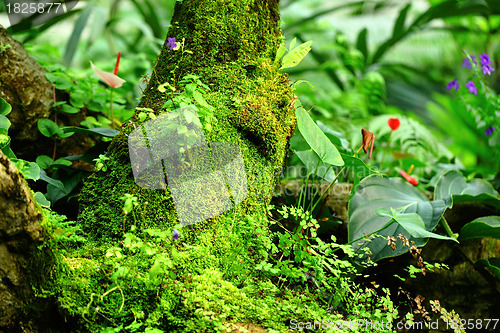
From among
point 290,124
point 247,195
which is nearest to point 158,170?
point 247,195

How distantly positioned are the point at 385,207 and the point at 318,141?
0.58m

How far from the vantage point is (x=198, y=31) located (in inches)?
63.6

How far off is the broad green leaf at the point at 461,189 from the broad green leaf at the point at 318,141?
0.82m

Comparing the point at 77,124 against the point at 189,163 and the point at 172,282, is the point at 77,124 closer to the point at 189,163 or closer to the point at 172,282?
the point at 189,163

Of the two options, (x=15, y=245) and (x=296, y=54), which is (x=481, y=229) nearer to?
(x=296, y=54)

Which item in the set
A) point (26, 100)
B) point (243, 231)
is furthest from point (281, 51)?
point (26, 100)

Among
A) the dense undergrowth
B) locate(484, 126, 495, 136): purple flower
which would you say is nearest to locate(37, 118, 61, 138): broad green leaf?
the dense undergrowth

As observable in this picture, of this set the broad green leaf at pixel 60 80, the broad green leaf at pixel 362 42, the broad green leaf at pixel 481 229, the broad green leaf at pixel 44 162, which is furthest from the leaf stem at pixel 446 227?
the broad green leaf at pixel 362 42

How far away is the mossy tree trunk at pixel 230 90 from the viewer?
1444 millimetres

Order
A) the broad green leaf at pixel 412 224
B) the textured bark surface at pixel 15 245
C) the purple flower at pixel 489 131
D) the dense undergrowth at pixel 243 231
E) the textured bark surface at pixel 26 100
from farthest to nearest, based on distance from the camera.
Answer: the purple flower at pixel 489 131, the textured bark surface at pixel 26 100, the broad green leaf at pixel 412 224, the dense undergrowth at pixel 243 231, the textured bark surface at pixel 15 245

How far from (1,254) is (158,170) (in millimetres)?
553

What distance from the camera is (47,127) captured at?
6.12 feet

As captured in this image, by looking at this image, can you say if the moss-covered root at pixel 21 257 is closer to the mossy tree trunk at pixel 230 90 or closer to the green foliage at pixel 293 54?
the mossy tree trunk at pixel 230 90

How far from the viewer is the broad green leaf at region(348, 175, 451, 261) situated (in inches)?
64.3
